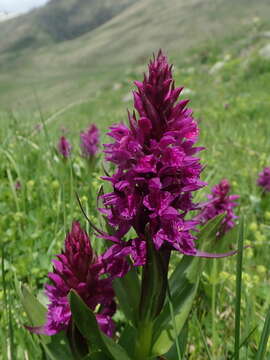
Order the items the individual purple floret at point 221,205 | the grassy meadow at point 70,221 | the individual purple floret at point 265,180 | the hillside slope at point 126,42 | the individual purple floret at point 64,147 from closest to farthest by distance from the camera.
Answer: the grassy meadow at point 70,221, the individual purple floret at point 221,205, the individual purple floret at point 265,180, the individual purple floret at point 64,147, the hillside slope at point 126,42

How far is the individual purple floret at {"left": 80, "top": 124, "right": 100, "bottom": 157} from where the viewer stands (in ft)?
14.9

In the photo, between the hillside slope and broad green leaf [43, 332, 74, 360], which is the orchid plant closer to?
broad green leaf [43, 332, 74, 360]

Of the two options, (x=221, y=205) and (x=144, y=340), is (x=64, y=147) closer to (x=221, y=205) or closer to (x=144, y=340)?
(x=221, y=205)

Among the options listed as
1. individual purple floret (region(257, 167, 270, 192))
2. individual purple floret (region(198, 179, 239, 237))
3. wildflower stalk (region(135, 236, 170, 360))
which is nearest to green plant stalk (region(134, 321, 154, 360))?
wildflower stalk (region(135, 236, 170, 360))

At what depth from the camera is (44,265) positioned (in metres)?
2.46

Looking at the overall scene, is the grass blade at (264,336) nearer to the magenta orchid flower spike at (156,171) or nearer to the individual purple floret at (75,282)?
the magenta orchid flower spike at (156,171)

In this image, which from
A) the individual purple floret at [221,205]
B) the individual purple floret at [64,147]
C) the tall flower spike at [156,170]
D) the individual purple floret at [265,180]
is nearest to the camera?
the tall flower spike at [156,170]

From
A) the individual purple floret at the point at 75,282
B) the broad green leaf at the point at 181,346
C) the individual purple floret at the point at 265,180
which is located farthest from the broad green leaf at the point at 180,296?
the individual purple floret at the point at 265,180

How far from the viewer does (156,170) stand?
1.45 meters

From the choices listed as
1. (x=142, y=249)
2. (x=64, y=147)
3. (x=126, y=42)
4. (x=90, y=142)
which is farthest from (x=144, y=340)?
(x=126, y=42)

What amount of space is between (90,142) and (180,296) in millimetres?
3366

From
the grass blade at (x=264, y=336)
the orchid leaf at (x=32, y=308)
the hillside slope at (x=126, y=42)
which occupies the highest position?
the hillside slope at (x=126, y=42)

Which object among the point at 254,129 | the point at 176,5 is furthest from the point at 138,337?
the point at 176,5

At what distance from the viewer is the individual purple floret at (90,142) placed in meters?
4.53
